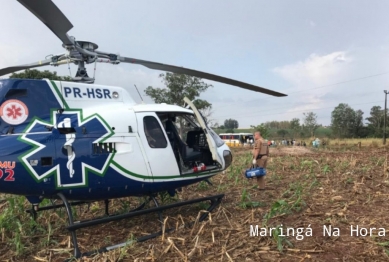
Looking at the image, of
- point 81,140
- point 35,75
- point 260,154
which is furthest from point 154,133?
point 35,75

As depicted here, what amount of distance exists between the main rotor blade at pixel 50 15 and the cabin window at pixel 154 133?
2.29 metres

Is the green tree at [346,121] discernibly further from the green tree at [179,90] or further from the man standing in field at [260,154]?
the man standing in field at [260,154]

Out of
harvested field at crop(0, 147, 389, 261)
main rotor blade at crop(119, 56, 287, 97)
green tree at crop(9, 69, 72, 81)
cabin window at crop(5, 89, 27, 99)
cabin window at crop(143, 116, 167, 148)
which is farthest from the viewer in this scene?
green tree at crop(9, 69, 72, 81)

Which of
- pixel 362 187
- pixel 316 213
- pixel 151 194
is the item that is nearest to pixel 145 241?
pixel 151 194

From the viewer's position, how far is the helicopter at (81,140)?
559 centimetres

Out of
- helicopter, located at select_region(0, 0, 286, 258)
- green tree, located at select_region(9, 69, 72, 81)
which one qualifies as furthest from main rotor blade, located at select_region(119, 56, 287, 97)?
green tree, located at select_region(9, 69, 72, 81)

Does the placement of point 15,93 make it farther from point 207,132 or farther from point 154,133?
point 207,132

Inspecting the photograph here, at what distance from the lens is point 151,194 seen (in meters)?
7.02

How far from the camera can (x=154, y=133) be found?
688 cm

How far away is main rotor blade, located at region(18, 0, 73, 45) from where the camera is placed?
421 cm

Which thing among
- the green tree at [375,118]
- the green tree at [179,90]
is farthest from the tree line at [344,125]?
the green tree at [179,90]

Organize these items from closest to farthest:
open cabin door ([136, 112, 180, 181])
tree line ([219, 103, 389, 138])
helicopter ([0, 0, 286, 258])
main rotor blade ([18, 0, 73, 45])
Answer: main rotor blade ([18, 0, 73, 45])
helicopter ([0, 0, 286, 258])
open cabin door ([136, 112, 180, 181])
tree line ([219, 103, 389, 138])

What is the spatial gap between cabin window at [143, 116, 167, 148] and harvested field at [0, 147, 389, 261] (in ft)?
5.34

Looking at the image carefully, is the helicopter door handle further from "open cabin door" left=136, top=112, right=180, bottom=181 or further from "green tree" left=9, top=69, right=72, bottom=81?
"green tree" left=9, top=69, right=72, bottom=81
